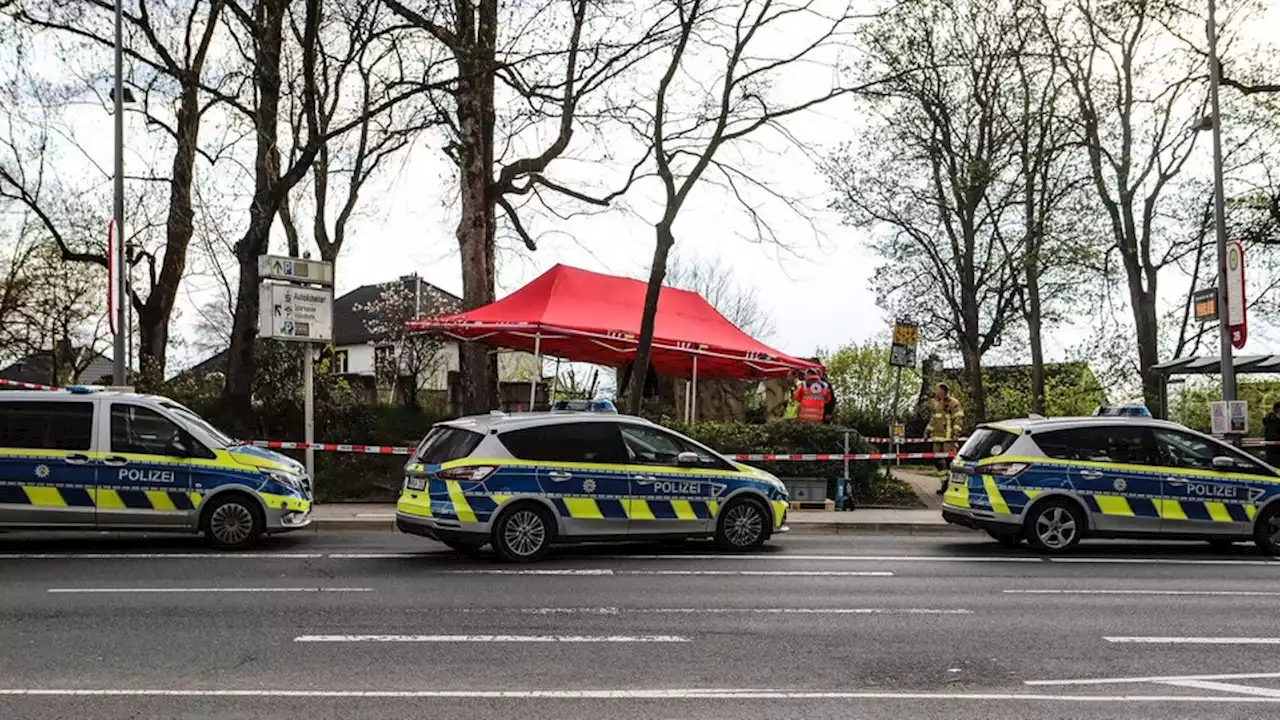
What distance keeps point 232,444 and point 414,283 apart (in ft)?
149

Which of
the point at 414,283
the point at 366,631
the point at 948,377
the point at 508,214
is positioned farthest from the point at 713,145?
the point at 414,283

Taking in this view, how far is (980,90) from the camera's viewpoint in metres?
28.0

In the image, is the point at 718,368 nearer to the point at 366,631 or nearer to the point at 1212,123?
the point at 1212,123

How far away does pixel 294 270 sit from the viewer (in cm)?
1731

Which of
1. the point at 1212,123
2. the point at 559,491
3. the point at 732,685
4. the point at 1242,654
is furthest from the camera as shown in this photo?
the point at 1212,123

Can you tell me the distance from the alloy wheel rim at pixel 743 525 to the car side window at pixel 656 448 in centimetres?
56

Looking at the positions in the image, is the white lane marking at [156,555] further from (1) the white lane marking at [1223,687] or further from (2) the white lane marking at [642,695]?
(1) the white lane marking at [1223,687]

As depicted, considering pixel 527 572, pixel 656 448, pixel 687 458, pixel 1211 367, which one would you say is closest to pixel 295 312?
pixel 656 448

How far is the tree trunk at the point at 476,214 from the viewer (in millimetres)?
21531

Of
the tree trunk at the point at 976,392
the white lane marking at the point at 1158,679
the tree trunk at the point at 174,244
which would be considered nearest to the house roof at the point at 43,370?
the tree trunk at the point at 174,244

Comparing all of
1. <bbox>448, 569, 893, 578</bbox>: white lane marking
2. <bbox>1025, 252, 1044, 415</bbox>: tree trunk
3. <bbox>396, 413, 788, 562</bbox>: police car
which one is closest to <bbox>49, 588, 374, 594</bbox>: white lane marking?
<bbox>448, 569, 893, 578</bbox>: white lane marking

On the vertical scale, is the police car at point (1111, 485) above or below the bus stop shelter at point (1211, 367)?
below

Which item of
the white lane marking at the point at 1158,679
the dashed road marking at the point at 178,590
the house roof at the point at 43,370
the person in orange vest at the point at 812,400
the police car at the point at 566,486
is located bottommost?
the white lane marking at the point at 1158,679

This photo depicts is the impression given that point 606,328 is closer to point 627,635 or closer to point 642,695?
point 627,635
